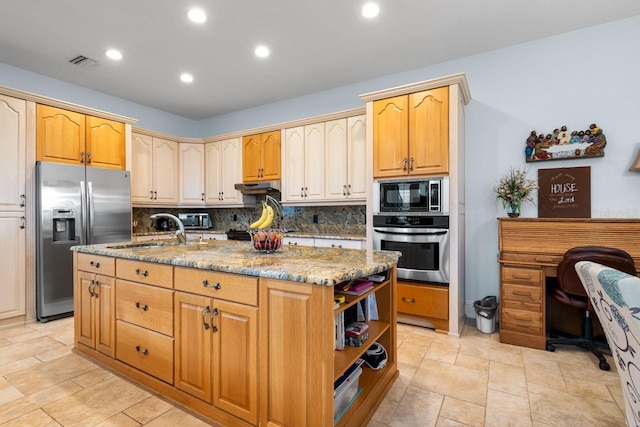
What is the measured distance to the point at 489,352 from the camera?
8.52ft

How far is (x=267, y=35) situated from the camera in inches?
120

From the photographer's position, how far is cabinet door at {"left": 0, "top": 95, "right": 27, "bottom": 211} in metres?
3.14

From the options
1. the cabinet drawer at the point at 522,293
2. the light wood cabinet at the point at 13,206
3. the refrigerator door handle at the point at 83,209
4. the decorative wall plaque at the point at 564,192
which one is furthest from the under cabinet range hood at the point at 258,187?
the decorative wall plaque at the point at 564,192

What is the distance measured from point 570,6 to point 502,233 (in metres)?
1.98

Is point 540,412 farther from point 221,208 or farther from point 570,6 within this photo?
point 221,208

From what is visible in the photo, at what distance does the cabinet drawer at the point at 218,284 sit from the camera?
4.94 ft

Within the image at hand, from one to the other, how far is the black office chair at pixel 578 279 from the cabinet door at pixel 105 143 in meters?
4.84

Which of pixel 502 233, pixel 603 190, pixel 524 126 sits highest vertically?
pixel 524 126

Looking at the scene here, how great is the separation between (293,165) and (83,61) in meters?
2.61

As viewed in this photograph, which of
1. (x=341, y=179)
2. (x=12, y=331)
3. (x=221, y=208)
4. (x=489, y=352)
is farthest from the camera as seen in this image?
(x=221, y=208)

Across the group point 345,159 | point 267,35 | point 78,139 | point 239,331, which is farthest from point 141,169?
point 239,331

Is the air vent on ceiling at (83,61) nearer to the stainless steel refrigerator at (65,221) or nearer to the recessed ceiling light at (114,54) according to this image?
the recessed ceiling light at (114,54)

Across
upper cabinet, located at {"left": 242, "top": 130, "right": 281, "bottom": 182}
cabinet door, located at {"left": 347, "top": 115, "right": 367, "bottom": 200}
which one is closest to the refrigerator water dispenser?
upper cabinet, located at {"left": 242, "top": 130, "right": 281, "bottom": 182}

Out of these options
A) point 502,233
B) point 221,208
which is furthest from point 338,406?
point 221,208
